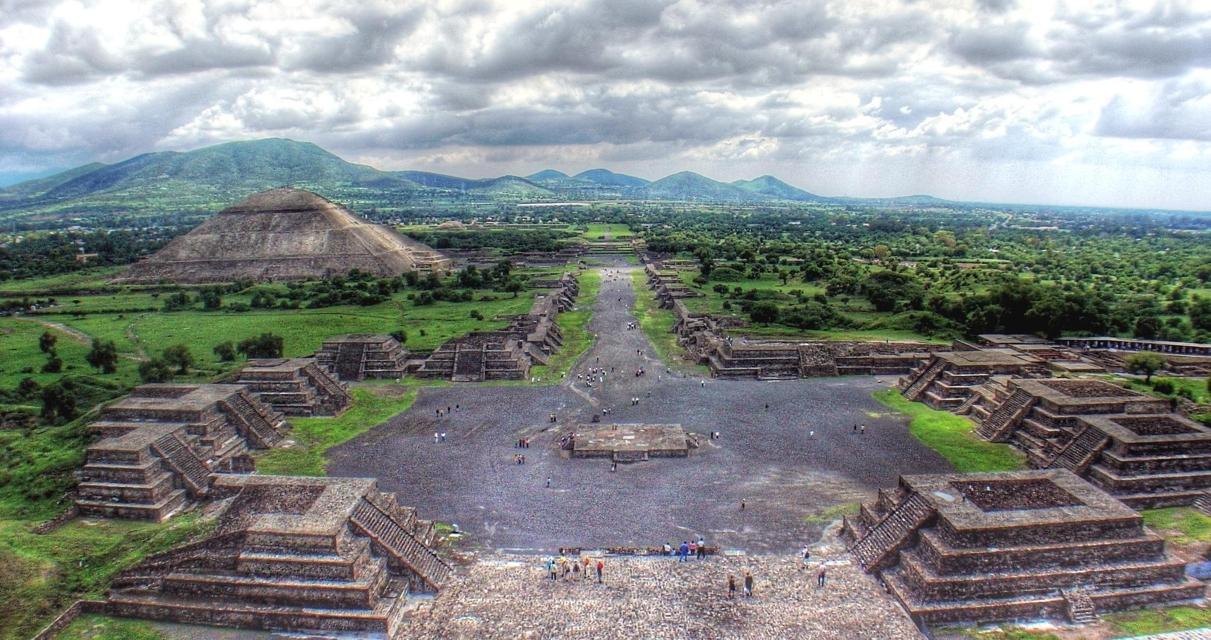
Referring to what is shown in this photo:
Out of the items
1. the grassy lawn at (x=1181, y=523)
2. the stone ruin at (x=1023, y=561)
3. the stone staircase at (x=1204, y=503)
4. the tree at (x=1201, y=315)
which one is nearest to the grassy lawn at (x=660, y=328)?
the grassy lawn at (x=1181, y=523)

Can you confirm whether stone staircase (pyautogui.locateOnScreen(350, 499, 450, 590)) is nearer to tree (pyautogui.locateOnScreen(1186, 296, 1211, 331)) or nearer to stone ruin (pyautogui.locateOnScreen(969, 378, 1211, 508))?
stone ruin (pyautogui.locateOnScreen(969, 378, 1211, 508))

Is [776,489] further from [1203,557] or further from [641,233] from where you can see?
[641,233]

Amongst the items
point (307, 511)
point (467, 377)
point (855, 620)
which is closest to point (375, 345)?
point (467, 377)

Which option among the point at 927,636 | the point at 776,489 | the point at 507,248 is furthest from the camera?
the point at 507,248

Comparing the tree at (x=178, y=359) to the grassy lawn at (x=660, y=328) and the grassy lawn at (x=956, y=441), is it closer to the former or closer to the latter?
the grassy lawn at (x=660, y=328)

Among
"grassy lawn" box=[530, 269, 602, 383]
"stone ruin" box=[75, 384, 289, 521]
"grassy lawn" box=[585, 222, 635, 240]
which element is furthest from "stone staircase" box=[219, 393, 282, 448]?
"grassy lawn" box=[585, 222, 635, 240]

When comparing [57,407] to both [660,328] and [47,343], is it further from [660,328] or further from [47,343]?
[660,328]

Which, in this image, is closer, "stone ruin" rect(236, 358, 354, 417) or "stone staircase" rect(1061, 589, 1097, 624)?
"stone staircase" rect(1061, 589, 1097, 624)
